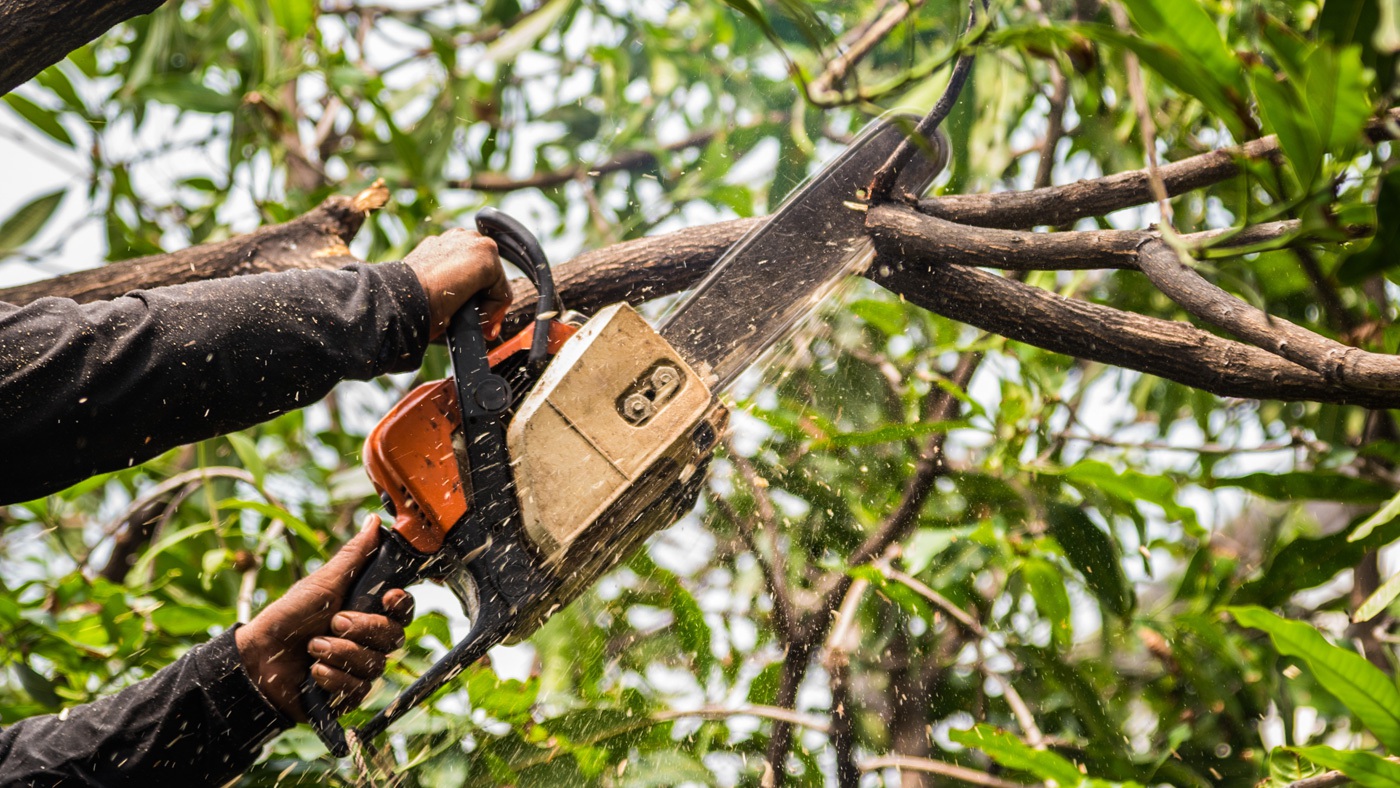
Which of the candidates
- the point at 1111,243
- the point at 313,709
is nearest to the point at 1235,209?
the point at 1111,243

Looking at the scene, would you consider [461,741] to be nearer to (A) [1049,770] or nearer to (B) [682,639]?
(B) [682,639]

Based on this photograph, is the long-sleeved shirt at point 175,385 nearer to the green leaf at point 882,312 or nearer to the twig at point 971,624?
the green leaf at point 882,312

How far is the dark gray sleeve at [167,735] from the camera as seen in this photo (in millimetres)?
1215

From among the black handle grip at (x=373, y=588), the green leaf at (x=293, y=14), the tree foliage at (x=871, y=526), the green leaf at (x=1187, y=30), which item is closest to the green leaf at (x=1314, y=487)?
the tree foliage at (x=871, y=526)

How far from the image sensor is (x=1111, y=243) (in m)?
1.04

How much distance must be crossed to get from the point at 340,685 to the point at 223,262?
744mm

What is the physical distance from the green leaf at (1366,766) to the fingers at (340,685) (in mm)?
1098

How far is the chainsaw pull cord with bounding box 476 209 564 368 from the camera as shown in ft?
3.73

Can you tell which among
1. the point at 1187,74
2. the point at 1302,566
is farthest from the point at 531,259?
the point at 1302,566

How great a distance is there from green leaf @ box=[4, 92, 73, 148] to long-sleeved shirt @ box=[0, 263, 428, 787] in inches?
54.1

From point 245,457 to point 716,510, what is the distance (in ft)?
2.82

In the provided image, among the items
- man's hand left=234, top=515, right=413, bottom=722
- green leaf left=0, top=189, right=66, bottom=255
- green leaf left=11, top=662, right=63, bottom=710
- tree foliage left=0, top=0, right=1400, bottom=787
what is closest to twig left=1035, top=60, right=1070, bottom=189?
tree foliage left=0, top=0, right=1400, bottom=787

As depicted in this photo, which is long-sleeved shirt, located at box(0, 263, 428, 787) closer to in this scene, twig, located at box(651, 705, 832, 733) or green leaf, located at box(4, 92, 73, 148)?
twig, located at box(651, 705, 832, 733)

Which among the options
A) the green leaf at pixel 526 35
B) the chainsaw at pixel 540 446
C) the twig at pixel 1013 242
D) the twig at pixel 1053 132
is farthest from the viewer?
the green leaf at pixel 526 35
